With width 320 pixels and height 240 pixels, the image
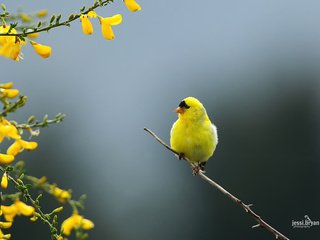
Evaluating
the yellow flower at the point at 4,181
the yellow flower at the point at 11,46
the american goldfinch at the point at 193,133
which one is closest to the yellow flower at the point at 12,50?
the yellow flower at the point at 11,46

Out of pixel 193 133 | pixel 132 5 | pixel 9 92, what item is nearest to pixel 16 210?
pixel 9 92

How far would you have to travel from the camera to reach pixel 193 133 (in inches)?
255

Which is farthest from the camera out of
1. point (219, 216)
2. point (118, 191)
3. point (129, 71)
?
point (129, 71)

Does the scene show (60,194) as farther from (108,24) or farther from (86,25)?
(108,24)

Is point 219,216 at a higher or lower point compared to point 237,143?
lower

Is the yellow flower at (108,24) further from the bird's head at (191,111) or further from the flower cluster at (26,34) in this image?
the bird's head at (191,111)

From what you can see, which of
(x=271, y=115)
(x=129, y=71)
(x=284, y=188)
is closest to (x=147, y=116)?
(x=271, y=115)

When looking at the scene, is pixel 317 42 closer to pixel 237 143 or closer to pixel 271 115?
pixel 271 115

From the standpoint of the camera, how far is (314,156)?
31.3 metres

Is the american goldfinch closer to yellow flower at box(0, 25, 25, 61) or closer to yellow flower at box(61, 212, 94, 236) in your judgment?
yellow flower at box(0, 25, 25, 61)

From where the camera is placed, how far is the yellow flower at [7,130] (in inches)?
113

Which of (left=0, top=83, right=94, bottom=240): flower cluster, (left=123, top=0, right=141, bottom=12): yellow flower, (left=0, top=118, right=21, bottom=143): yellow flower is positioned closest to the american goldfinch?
(left=123, top=0, right=141, bottom=12): yellow flower

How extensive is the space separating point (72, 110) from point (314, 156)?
13.6 metres

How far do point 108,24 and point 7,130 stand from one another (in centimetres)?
86
